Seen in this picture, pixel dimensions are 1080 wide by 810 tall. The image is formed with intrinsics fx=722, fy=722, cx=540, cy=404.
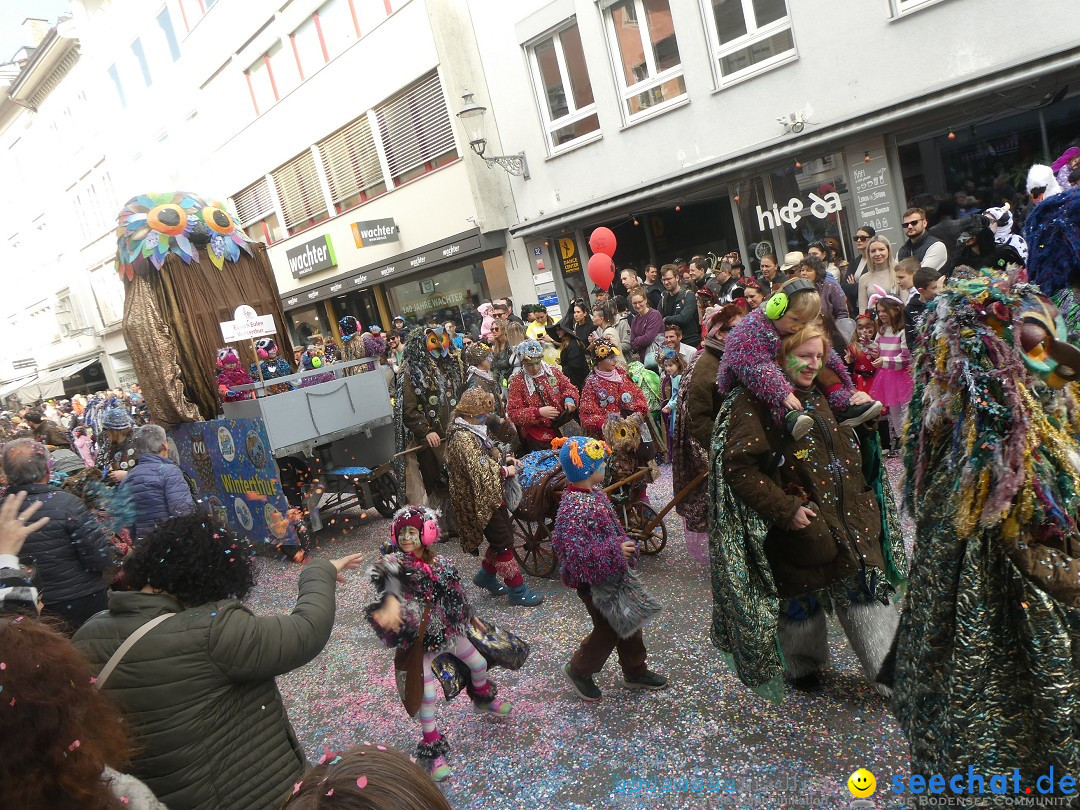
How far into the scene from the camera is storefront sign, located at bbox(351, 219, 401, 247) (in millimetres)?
15750

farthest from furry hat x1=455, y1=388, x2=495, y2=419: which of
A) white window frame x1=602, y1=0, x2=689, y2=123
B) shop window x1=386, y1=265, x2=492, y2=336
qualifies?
shop window x1=386, y1=265, x2=492, y2=336

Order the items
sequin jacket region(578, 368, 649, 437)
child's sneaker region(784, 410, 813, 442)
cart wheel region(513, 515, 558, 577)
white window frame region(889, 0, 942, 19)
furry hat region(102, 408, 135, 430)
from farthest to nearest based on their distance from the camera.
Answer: white window frame region(889, 0, 942, 19) → furry hat region(102, 408, 135, 430) → sequin jacket region(578, 368, 649, 437) → cart wheel region(513, 515, 558, 577) → child's sneaker region(784, 410, 813, 442)

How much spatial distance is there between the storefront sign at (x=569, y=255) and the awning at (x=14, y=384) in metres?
31.6

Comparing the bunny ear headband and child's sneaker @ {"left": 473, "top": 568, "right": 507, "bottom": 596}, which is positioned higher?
the bunny ear headband

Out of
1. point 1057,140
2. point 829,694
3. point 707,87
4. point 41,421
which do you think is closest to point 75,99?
point 41,421

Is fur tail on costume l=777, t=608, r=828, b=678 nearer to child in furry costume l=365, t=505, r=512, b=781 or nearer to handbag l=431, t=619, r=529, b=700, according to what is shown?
handbag l=431, t=619, r=529, b=700

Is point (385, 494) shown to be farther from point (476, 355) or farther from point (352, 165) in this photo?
point (352, 165)

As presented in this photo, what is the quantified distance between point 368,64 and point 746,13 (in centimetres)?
876

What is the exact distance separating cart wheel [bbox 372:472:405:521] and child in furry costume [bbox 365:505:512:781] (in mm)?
4755

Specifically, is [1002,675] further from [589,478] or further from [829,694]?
[589,478]

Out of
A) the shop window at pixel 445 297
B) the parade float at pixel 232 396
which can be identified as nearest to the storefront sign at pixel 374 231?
the shop window at pixel 445 297

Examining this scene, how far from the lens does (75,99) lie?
2769 cm

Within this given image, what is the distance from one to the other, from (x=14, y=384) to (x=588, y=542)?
138 ft

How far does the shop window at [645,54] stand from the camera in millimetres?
11320
